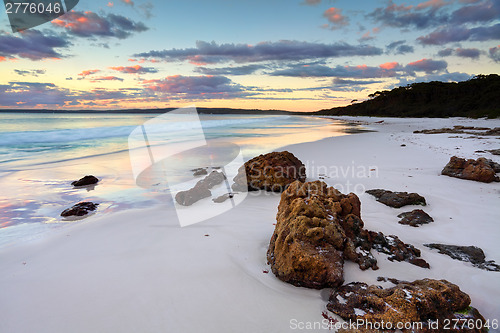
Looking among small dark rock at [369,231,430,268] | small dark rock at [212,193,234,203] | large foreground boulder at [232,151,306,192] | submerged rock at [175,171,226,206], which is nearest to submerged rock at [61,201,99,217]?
submerged rock at [175,171,226,206]

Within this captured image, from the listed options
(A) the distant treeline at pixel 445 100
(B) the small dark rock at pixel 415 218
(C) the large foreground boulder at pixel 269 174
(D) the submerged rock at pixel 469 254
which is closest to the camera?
(D) the submerged rock at pixel 469 254

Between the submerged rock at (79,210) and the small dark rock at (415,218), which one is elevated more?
the small dark rock at (415,218)

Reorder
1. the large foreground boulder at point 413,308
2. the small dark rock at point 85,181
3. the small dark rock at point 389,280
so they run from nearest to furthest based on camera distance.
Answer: the large foreground boulder at point 413,308
the small dark rock at point 389,280
the small dark rock at point 85,181

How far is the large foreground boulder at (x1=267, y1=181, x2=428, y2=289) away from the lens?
2.91 metres

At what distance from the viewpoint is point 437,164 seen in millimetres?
8742

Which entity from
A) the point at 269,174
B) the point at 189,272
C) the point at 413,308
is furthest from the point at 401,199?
the point at 189,272

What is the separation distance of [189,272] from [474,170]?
7381mm

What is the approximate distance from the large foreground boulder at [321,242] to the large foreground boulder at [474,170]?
4.66m

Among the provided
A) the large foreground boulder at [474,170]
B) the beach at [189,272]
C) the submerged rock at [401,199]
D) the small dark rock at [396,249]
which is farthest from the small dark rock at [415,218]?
the large foreground boulder at [474,170]

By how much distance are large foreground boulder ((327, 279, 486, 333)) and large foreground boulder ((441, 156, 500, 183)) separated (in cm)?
552

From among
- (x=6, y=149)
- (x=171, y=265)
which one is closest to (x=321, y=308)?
(x=171, y=265)

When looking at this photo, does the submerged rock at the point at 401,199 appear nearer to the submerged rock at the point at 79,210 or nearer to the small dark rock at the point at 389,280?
the small dark rock at the point at 389,280

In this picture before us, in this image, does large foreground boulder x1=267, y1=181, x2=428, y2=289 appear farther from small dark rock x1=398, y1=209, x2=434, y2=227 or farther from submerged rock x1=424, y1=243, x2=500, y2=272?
small dark rock x1=398, y1=209, x2=434, y2=227

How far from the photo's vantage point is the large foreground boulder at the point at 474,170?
6.38 meters
